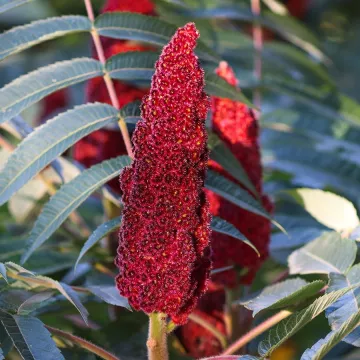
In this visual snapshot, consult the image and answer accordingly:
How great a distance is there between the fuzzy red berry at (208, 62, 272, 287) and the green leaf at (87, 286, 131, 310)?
0.24 meters

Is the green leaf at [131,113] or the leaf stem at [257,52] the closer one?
the green leaf at [131,113]

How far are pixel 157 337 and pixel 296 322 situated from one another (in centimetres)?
22

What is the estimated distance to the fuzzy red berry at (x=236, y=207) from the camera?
1.46 metres

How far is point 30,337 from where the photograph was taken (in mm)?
1113

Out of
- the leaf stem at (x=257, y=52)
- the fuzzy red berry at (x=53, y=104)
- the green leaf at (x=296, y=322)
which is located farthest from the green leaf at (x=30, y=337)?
the fuzzy red berry at (x=53, y=104)

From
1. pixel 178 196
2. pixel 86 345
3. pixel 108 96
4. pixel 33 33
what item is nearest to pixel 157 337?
pixel 86 345

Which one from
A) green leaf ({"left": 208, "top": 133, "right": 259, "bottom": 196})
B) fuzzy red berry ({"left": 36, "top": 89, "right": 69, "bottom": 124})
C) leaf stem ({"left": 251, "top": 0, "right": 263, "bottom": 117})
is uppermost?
fuzzy red berry ({"left": 36, "top": 89, "right": 69, "bottom": 124})

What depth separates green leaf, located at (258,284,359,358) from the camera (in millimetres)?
1045

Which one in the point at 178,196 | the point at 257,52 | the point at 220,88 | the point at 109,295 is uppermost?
the point at 257,52

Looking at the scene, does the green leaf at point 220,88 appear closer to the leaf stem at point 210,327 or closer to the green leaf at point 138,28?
the green leaf at point 138,28

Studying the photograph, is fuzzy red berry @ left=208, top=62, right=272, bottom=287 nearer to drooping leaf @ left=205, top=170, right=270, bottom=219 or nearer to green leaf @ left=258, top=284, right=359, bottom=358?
drooping leaf @ left=205, top=170, right=270, bottom=219

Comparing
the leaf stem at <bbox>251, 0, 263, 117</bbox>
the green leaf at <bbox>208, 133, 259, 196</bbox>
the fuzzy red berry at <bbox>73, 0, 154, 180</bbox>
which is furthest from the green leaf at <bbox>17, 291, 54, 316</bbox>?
the leaf stem at <bbox>251, 0, 263, 117</bbox>

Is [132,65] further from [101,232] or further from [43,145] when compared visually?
[101,232]

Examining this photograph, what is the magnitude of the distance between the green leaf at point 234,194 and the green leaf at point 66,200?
16cm
